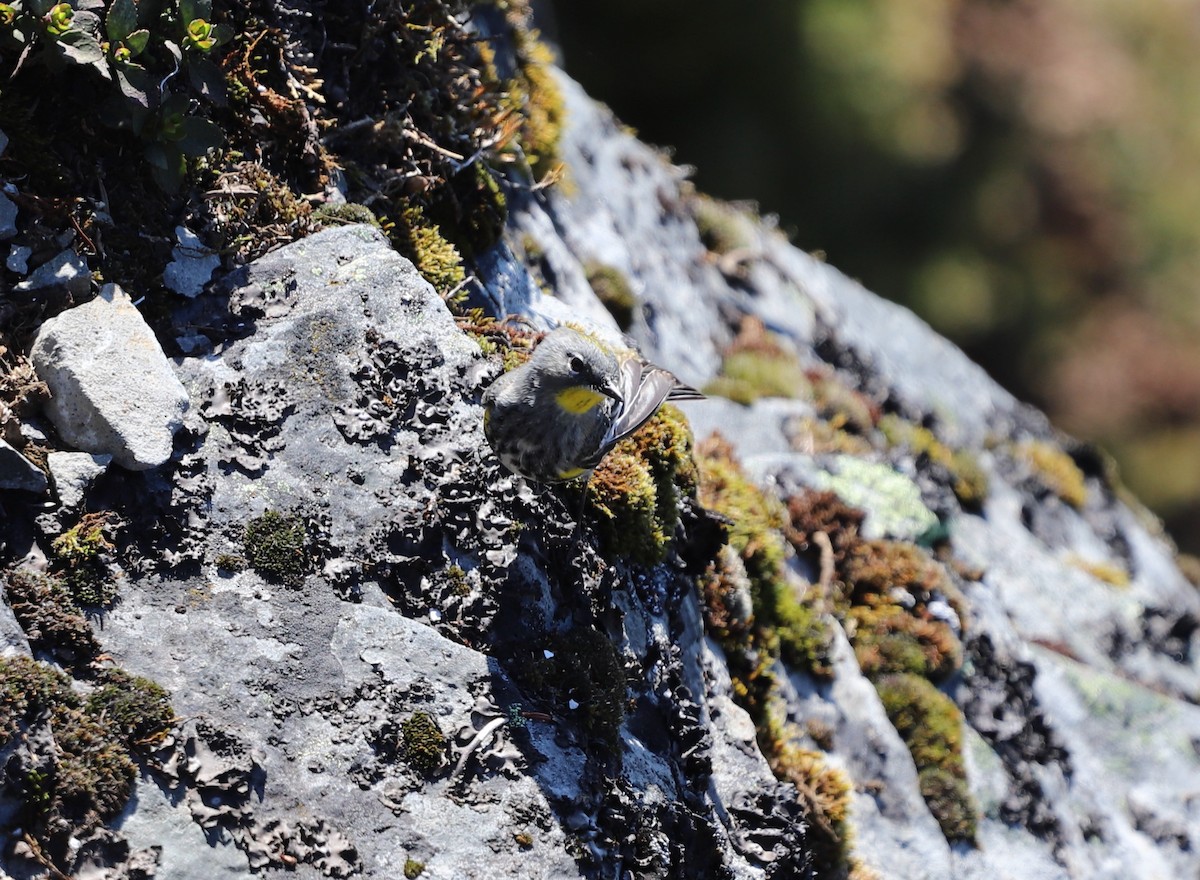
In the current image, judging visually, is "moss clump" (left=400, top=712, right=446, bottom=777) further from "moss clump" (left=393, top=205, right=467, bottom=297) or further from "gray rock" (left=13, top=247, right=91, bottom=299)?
"moss clump" (left=393, top=205, right=467, bottom=297)

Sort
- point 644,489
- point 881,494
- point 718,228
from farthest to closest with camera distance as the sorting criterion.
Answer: point 718,228
point 881,494
point 644,489

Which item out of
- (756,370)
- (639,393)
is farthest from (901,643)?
(639,393)

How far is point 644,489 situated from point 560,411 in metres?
1.02

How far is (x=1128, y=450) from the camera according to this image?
27750 mm

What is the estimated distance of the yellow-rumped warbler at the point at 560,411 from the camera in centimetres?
552

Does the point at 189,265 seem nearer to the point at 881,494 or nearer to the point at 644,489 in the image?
the point at 644,489

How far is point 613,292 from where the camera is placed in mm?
9250

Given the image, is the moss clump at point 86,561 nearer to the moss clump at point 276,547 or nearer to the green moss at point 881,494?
the moss clump at point 276,547

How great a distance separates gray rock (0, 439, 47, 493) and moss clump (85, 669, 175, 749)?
2.87ft

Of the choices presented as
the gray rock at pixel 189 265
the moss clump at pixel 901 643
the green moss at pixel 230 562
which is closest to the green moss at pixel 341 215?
the gray rock at pixel 189 265

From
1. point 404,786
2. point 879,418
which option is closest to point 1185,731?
point 879,418

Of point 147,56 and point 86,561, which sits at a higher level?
point 147,56

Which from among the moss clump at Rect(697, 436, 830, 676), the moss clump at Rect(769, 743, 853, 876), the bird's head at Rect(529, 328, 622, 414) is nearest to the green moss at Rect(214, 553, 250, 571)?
the bird's head at Rect(529, 328, 622, 414)

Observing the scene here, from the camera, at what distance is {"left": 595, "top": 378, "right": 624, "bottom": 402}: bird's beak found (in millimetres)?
5809
